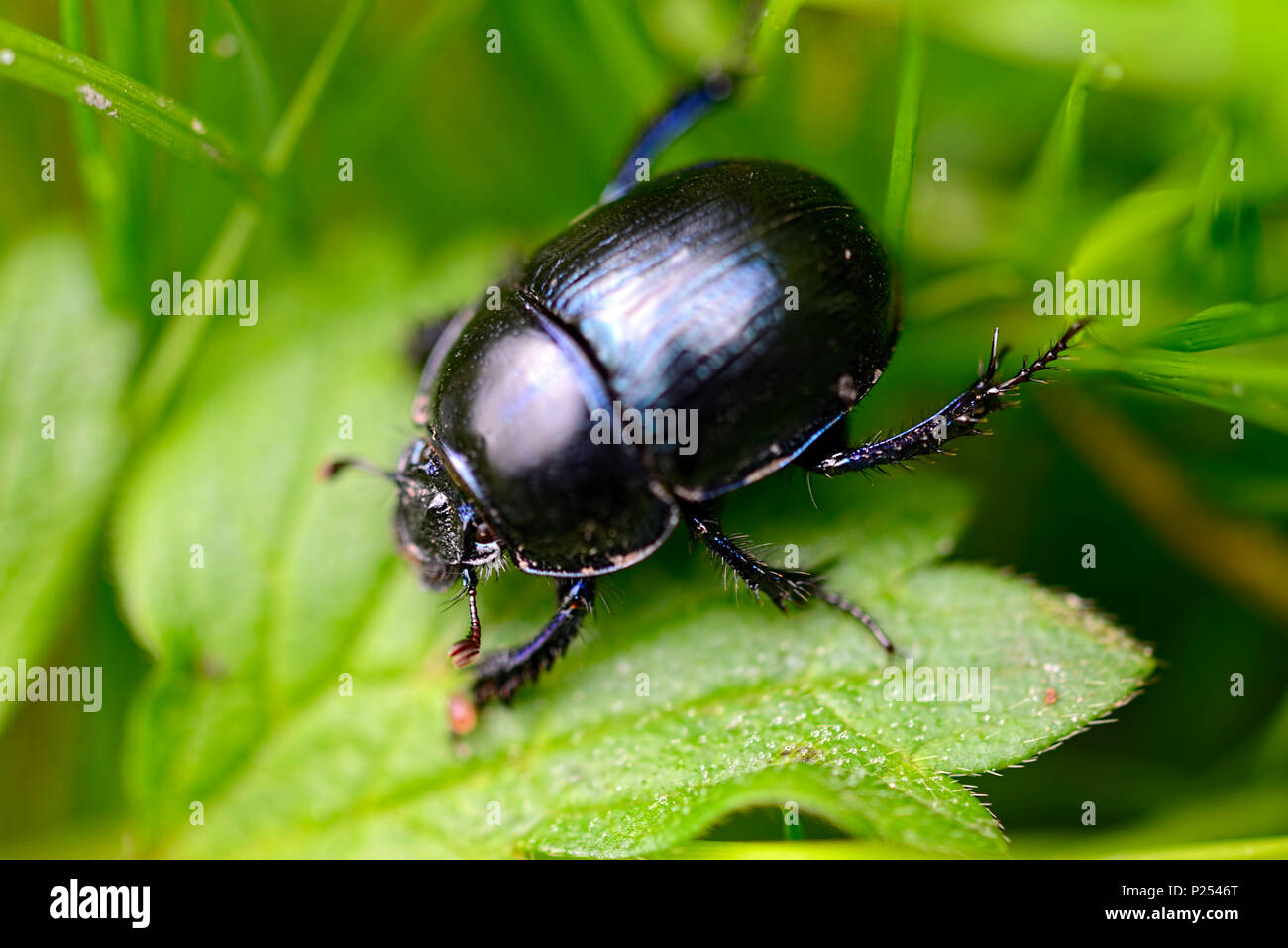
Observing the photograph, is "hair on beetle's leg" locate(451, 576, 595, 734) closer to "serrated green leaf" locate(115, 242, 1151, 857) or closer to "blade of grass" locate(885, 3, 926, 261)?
"serrated green leaf" locate(115, 242, 1151, 857)

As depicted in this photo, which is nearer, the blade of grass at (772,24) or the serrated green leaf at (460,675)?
the serrated green leaf at (460,675)

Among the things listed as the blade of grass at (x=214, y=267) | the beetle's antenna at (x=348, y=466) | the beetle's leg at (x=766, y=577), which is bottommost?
the beetle's leg at (x=766, y=577)

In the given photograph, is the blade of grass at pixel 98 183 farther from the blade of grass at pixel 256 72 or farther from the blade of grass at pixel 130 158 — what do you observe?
the blade of grass at pixel 256 72

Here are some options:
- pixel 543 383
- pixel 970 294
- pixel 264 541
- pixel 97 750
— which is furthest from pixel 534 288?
pixel 97 750

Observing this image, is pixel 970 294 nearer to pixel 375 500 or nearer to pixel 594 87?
pixel 594 87

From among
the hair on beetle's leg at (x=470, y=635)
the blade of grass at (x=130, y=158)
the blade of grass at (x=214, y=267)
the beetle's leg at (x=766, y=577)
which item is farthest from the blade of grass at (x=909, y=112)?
the blade of grass at (x=130, y=158)

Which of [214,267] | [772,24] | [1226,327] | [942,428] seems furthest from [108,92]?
[1226,327]
